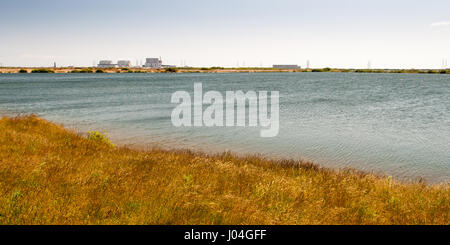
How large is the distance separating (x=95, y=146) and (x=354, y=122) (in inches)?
946

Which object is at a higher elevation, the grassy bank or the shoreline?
the grassy bank

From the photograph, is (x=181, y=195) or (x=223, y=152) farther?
(x=223, y=152)

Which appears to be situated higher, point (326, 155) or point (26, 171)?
point (26, 171)

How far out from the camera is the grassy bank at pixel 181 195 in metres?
6.59

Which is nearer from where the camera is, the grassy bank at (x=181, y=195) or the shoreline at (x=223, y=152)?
the grassy bank at (x=181, y=195)

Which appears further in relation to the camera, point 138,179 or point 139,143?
point 139,143

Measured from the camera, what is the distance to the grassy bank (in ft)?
21.6

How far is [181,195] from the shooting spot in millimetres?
7750

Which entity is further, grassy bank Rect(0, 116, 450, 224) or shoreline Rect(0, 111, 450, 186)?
shoreline Rect(0, 111, 450, 186)

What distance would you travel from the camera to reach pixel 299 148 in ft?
61.0

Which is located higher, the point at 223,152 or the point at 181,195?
the point at 181,195

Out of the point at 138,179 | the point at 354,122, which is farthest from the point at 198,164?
the point at 354,122

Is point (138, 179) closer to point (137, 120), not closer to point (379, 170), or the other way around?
point (379, 170)
